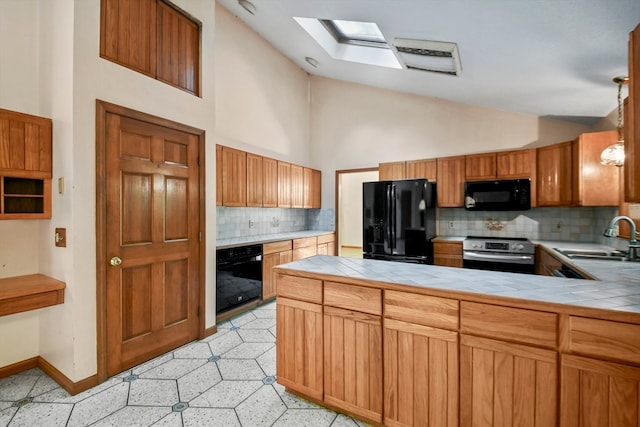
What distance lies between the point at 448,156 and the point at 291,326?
3884 millimetres

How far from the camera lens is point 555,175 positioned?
3.65 meters

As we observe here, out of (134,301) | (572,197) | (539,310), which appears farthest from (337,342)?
(572,197)

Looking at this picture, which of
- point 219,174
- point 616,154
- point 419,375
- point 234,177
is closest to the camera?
point 419,375

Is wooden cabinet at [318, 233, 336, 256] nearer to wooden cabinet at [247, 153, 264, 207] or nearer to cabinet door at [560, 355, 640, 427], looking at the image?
wooden cabinet at [247, 153, 264, 207]

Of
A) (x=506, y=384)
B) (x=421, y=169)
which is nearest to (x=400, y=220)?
(x=421, y=169)

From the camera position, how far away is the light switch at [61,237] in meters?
2.07

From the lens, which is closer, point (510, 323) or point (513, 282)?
point (510, 323)

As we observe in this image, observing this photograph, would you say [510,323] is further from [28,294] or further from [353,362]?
[28,294]

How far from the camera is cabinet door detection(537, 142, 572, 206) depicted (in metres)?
3.49

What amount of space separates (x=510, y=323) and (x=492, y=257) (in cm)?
283

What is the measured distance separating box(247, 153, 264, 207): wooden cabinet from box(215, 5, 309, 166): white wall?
403 mm

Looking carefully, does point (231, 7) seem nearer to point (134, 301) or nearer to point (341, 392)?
point (134, 301)

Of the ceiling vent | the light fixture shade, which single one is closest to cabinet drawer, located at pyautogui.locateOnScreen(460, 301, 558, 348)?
the light fixture shade

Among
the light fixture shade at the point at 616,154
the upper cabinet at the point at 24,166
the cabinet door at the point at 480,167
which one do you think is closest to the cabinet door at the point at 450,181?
the cabinet door at the point at 480,167
